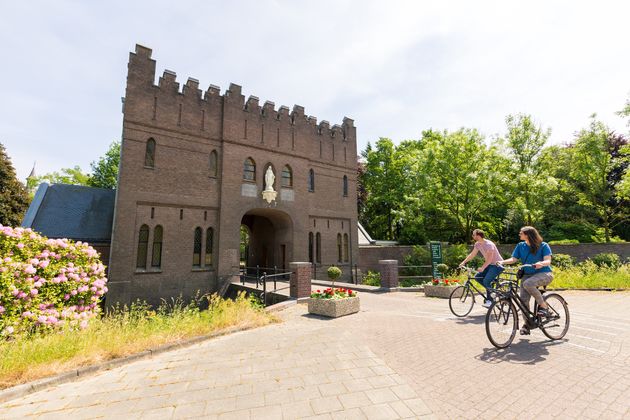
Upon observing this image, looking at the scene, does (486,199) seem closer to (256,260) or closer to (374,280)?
(374,280)

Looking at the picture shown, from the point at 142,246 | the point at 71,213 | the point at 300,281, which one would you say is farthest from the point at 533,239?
the point at 71,213

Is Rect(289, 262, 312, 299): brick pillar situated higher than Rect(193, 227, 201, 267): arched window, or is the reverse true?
Rect(193, 227, 201, 267): arched window

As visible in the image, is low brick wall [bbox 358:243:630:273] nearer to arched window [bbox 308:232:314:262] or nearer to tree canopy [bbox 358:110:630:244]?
tree canopy [bbox 358:110:630:244]

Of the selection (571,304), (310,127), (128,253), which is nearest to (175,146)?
(128,253)

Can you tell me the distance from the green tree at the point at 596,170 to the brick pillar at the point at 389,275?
60.3 ft

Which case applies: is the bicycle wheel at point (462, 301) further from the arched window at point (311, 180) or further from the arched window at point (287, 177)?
the arched window at point (311, 180)

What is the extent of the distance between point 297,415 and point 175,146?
17.1m

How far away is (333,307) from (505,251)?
55.8ft

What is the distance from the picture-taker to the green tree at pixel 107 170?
35.7 m

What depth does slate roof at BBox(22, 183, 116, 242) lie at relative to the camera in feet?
51.8

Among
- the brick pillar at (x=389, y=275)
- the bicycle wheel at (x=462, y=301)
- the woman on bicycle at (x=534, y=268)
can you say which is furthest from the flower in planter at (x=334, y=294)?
the brick pillar at (x=389, y=275)

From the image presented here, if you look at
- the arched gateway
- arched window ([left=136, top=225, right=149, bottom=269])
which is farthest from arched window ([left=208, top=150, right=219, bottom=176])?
arched window ([left=136, top=225, right=149, bottom=269])

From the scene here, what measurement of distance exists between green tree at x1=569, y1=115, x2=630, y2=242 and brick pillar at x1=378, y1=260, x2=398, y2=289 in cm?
1837

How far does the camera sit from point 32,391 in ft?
13.3
